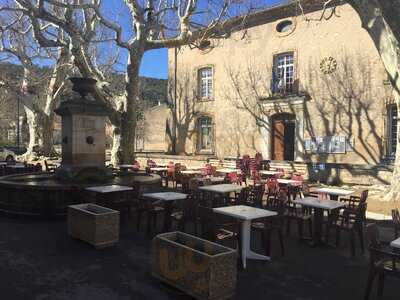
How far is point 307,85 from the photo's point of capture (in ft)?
66.4

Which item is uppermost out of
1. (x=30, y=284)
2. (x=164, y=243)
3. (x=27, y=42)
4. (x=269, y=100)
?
(x=27, y=42)

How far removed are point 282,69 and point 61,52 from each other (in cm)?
1247

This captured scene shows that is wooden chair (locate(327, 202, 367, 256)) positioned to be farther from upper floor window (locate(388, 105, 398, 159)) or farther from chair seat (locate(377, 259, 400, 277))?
upper floor window (locate(388, 105, 398, 159))

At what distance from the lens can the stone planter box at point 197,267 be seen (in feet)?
15.0

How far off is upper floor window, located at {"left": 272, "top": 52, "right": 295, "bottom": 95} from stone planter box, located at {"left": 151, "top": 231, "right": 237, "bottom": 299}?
56.1 ft

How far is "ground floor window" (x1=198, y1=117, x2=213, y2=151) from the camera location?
2500 cm

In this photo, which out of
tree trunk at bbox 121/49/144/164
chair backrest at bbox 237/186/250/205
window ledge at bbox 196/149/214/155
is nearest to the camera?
chair backrest at bbox 237/186/250/205

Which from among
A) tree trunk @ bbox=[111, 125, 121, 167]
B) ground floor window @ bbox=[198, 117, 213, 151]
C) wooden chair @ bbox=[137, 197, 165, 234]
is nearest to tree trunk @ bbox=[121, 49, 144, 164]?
tree trunk @ bbox=[111, 125, 121, 167]

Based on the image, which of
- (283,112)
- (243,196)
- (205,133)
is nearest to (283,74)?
(283,112)

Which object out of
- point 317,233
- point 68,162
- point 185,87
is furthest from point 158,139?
point 317,233

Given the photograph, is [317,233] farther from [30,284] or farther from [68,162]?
[68,162]

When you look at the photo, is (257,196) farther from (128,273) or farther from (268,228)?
(128,273)

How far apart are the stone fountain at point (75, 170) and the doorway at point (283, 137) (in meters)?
11.6

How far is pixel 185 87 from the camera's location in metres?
26.2
